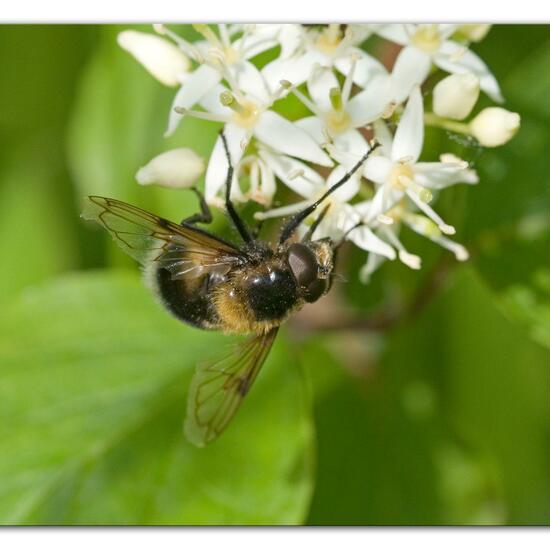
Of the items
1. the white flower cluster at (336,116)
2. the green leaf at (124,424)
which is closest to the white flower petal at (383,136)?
the white flower cluster at (336,116)

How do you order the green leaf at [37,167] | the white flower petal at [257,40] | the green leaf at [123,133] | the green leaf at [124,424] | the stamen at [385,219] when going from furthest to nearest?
1. the green leaf at [37,167]
2. the green leaf at [123,133]
3. the green leaf at [124,424]
4. the white flower petal at [257,40]
5. the stamen at [385,219]

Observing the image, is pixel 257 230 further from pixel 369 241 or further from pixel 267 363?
pixel 267 363

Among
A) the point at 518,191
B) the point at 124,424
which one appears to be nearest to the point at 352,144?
the point at 518,191

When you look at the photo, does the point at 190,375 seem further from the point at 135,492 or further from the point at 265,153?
the point at 265,153

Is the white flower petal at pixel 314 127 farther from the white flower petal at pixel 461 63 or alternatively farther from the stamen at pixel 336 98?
the white flower petal at pixel 461 63

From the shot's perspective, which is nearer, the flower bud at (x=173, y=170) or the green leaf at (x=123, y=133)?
the flower bud at (x=173, y=170)

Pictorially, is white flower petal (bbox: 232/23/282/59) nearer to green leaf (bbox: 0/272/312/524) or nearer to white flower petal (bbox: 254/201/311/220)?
white flower petal (bbox: 254/201/311/220)

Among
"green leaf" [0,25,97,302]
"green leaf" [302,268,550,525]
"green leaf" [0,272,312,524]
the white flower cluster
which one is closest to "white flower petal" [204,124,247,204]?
the white flower cluster
